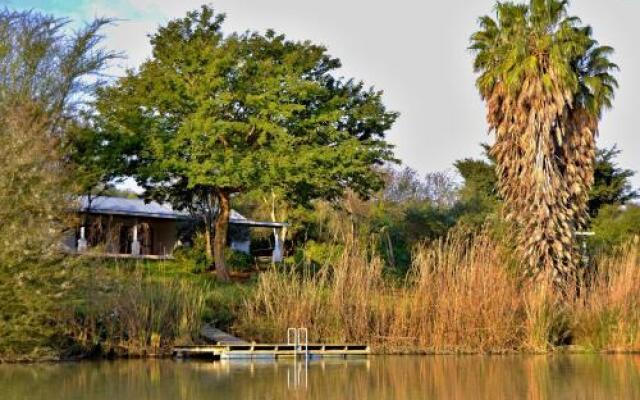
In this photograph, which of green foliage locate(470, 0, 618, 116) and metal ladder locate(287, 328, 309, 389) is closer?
metal ladder locate(287, 328, 309, 389)

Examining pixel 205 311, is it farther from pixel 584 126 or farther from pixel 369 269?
pixel 584 126

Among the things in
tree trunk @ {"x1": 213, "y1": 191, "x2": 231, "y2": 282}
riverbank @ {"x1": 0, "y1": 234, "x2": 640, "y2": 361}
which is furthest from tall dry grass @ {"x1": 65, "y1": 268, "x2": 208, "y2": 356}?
tree trunk @ {"x1": 213, "y1": 191, "x2": 231, "y2": 282}

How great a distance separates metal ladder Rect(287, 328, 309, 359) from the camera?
2039 cm

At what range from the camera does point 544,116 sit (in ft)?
83.8

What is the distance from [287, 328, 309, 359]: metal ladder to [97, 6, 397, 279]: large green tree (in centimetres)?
975

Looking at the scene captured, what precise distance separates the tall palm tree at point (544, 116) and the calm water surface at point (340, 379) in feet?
17.5

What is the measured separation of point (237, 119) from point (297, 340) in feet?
44.1

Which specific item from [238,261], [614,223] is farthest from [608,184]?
[238,261]

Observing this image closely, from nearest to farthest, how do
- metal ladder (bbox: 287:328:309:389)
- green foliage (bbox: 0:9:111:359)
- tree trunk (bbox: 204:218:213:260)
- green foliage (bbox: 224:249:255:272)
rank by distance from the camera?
1. metal ladder (bbox: 287:328:309:389)
2. green foliage (bbox: 0:9:111:359)
3. tree trunk (bbox: 204:218:213:260)
4. green foliage (bbox: 224:249:255:272)

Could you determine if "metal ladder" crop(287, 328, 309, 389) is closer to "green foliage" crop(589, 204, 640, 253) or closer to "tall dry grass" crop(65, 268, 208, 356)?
"tall dry grass" crop(65, 268, 208, 356)

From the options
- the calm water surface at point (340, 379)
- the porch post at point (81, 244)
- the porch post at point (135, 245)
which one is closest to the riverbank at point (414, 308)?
the porch post at point (81, 244)

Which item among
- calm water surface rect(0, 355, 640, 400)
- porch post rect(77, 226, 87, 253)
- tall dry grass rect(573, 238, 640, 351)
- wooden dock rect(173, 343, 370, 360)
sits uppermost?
porch post rect(77, 226, 87, 253)

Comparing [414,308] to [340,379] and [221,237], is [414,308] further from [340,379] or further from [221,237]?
[221,237]

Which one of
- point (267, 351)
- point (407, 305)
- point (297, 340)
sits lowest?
point (267, 351)
